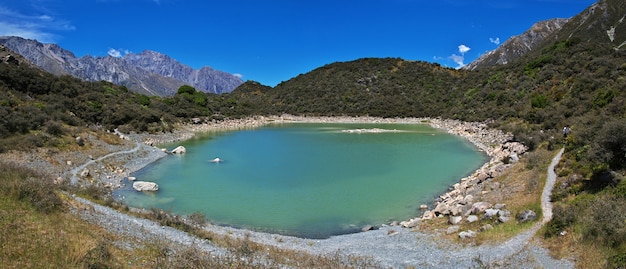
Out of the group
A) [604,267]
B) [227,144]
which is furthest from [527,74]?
[604,267]

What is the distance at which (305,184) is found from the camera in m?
23.1

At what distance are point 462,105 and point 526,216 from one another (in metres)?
69.4

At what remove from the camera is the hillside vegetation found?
480 inches

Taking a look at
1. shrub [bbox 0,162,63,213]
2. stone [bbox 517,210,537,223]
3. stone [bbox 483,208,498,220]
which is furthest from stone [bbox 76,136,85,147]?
stone [bbox 517,210,537,223]

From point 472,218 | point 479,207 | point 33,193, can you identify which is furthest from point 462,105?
point 33,193

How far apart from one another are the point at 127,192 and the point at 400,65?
102 metres

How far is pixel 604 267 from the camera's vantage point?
8.20 meters

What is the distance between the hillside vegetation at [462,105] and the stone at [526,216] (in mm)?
964

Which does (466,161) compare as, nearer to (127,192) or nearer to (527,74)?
(127,192)

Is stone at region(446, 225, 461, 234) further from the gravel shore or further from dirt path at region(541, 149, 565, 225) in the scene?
dirt path at region(541, 149, 565, 225)

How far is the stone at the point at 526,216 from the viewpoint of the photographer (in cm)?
1216

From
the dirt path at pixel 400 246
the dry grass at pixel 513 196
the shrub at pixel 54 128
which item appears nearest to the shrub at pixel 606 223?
the dirt path at pixel 400 246

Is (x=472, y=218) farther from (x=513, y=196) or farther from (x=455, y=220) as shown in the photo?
(x=513, y=196)

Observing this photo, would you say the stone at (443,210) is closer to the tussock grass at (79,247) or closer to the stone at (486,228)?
the stone at (486,228)
